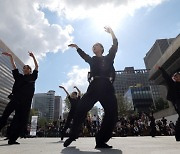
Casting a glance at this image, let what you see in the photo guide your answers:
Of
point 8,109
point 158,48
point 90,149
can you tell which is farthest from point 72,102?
point 158,48

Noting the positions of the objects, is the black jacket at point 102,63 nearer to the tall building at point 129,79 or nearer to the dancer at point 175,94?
the dancer at point 175,94

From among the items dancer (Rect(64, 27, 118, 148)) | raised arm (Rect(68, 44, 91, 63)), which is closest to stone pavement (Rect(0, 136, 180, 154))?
dancer (Rect(64, 27, 118, 148))

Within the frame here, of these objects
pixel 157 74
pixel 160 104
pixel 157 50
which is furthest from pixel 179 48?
pixel 157 50

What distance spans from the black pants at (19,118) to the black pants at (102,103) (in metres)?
1.94

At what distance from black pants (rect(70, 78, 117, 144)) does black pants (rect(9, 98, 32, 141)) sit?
194cm

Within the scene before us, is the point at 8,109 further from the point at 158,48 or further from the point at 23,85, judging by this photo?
the point at 158,48

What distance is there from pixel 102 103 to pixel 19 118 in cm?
253

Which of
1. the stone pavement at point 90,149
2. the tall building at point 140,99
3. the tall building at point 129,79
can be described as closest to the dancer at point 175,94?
the stone pavement at point 90,149

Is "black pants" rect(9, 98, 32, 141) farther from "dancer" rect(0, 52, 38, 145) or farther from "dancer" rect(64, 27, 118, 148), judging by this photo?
"dancer" rect(64, 27, 118, 148)

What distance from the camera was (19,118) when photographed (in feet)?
17.8

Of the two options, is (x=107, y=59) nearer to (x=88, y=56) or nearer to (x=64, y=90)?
(x=88, y=56)

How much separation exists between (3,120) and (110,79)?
2998 mm

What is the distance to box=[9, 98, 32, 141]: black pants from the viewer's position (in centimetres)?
525

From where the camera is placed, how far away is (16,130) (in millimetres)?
5254
